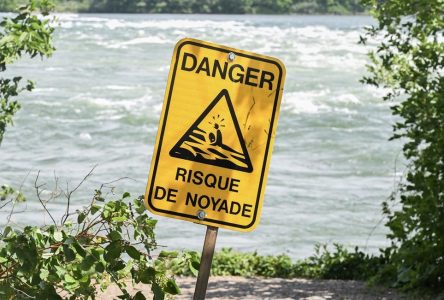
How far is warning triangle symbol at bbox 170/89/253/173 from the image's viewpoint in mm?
3039

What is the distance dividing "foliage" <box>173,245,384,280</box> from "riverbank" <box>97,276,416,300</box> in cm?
28

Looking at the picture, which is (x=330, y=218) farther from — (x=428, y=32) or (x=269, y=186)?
(x=428, y=32)

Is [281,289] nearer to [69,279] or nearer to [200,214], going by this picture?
[69,279]

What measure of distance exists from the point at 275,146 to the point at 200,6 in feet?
178

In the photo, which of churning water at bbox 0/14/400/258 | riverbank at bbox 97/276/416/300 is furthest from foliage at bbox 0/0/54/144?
riverbank at bbox 97/276/416/300

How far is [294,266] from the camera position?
977 cm

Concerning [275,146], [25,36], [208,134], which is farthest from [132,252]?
[275,146]

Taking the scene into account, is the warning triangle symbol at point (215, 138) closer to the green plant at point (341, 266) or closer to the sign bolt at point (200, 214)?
the sign bolt at point (200, 214)

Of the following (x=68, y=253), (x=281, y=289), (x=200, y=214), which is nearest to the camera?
(x=200, y=214)

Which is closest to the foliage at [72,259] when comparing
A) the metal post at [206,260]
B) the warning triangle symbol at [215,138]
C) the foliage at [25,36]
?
the metal post at [206,260]

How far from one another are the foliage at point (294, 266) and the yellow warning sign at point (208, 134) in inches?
246

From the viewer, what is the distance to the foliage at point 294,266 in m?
9.38

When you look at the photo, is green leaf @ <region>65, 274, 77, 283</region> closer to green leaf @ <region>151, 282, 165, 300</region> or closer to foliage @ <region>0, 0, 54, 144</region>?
green leaf @ <region>151, 282, 165, 300</region>

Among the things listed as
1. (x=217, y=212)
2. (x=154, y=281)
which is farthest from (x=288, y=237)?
(x=217, y=212)
